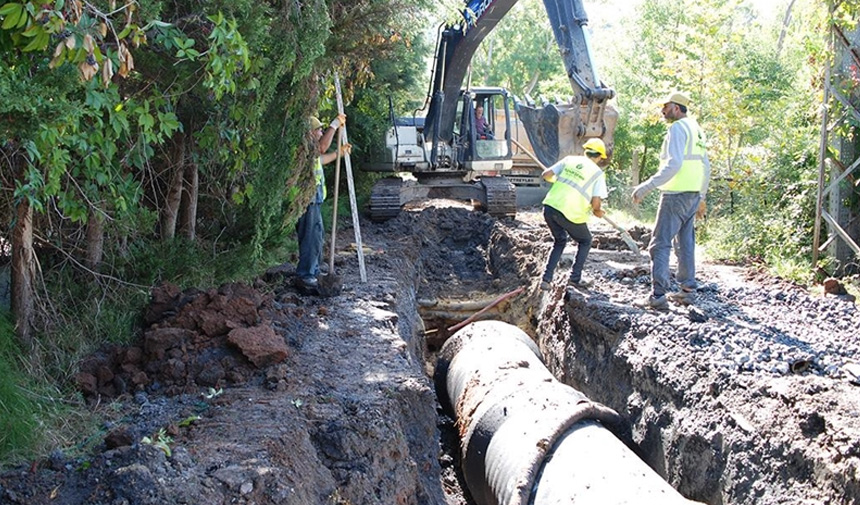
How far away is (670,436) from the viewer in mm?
6137

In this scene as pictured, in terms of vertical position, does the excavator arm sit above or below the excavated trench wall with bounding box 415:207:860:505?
above

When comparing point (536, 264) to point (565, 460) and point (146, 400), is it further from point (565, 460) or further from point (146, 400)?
point (146, 400)

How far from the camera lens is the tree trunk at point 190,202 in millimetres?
7105

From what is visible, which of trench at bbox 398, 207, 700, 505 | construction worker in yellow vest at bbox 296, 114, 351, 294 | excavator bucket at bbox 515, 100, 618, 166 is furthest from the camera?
→ excavator bucket at bbox 515, 100, 618, 166

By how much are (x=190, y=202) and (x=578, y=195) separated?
4.07 meters

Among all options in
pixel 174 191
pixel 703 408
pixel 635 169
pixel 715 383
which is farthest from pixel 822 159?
pixel 635 169

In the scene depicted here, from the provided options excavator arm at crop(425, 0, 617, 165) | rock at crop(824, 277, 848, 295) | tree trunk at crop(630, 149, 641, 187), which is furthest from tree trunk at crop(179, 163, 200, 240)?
tree trunk at crop(630, 149, 641, 187)

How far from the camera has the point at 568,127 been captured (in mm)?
11180

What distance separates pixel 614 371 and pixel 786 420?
237 centimetres

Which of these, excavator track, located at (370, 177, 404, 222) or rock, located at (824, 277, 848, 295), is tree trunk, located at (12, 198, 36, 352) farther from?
excavator track, located at (370, 177, 404, 222)

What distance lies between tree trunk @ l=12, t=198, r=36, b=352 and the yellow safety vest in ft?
18.0

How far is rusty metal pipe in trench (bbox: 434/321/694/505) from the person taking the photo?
4.77 m

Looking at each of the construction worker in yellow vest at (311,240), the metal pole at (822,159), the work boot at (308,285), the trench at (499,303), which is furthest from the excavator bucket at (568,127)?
the work boot at (308,285)

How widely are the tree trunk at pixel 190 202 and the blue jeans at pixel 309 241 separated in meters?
1.25
